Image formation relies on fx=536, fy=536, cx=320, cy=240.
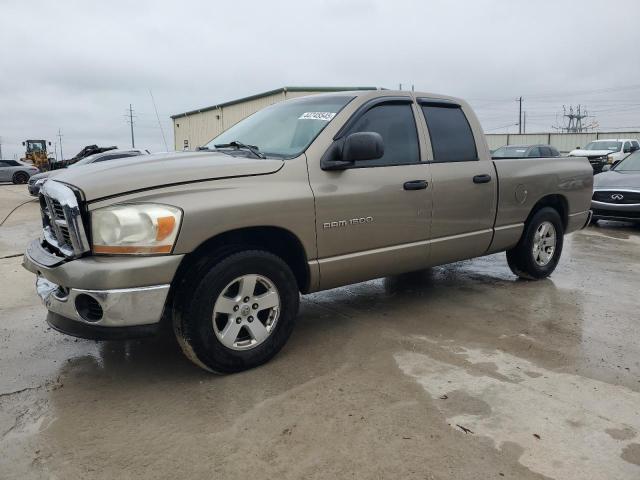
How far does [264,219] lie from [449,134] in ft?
7.13

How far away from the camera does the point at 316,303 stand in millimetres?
5031

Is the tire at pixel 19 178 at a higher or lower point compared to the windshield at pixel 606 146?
lower

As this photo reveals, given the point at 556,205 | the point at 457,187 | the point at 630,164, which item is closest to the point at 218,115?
Result: the point at 630,164

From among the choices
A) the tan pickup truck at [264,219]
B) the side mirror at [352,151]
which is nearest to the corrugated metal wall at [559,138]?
the tan pickup truck at [264,219]

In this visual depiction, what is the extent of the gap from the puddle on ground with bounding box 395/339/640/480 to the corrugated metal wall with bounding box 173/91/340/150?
21.4 meters

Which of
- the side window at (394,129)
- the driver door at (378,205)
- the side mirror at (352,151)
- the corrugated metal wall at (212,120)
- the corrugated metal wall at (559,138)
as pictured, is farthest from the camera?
the corrugated metal wall at (559,138)

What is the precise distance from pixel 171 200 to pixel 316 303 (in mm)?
2320

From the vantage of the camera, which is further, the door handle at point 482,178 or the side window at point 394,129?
the door handle at point 482,178

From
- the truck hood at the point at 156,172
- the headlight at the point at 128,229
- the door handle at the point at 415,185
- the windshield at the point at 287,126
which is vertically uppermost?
the windshield at the point at 287,126

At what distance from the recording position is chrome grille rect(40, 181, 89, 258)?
2939 mm

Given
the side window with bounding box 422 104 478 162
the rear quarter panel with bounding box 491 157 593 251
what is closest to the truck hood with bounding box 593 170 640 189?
the rear quarter panel with bounding box 491 157 593 251

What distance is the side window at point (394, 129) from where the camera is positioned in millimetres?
4121

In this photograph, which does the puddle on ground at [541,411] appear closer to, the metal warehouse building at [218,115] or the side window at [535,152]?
the side window at [535,152]

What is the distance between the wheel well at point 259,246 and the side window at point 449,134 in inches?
62.0
